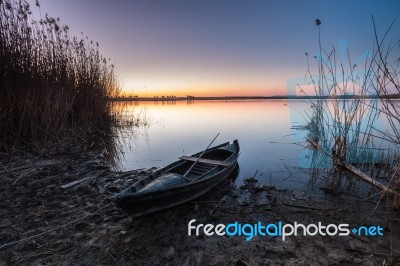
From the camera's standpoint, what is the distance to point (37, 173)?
5.52 meters

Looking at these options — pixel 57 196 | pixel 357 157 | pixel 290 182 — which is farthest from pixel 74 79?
pixel 357 157

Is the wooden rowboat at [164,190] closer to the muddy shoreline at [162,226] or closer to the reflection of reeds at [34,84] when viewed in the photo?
the muddy shoreline at [162,226]

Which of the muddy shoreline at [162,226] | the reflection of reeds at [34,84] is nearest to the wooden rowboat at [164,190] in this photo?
the muddy shoreline at [162,226]

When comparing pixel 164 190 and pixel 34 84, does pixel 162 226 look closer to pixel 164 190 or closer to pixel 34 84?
pixel 164 190

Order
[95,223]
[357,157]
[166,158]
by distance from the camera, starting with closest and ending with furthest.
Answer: [95,223]
[357,157]
[166,158]

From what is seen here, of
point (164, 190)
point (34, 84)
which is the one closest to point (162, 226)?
point (164, 190)

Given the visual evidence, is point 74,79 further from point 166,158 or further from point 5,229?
point 5,229

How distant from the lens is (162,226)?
3764 millimetres

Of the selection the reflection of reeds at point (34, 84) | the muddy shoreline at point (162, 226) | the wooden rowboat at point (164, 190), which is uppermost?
the reflection of reeds at point (34, 84)

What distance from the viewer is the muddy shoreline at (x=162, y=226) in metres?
2.99

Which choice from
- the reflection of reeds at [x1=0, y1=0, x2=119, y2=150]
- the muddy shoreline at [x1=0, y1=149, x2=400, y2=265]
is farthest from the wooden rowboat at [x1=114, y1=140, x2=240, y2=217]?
the reflection of reeds at [x1=0, y1=0, x2=119, y2=150]

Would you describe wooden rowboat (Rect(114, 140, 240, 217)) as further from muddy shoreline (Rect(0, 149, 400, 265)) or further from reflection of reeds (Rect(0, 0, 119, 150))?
reflection of reeds (Rect(0, 0, 119, 150))

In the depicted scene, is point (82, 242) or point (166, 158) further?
point (166, 158)

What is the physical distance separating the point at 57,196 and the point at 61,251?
1.87 m
